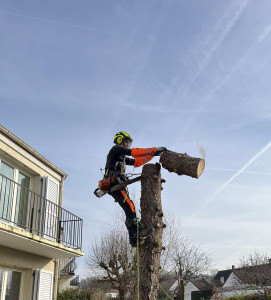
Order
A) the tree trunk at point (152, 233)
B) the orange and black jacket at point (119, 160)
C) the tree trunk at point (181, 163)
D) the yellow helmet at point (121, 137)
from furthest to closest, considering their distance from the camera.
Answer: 1. the yellow helmet at point (121, 137)
2. the orange and black jacket at point (119, 160)
3. the tree trunk at point (181, 163)
4. the tree trunk at point (152, 233)

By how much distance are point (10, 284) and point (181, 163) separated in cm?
651

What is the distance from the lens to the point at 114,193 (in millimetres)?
5895

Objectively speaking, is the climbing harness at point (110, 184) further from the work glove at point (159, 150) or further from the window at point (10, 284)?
the window at point (10, 284)

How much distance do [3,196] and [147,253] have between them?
5287 millimetres

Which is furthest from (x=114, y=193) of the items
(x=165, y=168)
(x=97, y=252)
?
(x=97, y=252)

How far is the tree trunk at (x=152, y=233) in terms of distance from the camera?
5.15 m

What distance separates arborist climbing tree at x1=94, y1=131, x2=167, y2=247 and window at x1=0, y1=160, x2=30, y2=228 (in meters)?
4.04

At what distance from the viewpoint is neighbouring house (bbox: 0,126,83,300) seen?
916 centimetres

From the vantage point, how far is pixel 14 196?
9734mm

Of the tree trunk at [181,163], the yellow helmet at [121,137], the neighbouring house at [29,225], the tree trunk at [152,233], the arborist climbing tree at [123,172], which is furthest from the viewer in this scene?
the neighbouring house at [29,225]

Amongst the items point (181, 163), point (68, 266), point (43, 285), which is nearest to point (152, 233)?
point (181, 163)

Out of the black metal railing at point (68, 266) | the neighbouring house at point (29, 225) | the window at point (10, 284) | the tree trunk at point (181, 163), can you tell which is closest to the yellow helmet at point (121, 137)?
the tree trunk at point (181, 163)

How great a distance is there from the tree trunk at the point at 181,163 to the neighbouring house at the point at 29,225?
172 inches

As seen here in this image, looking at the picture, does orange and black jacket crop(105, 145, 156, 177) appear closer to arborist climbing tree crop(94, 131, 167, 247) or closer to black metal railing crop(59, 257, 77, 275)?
arborist climbing tree crop(94, 131, 167, 247)
